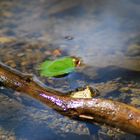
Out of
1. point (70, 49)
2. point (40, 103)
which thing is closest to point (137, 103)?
point (40, 103)

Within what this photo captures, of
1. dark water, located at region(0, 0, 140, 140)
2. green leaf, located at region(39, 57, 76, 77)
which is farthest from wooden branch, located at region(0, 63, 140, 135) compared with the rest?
green leaf, located at region(39, 57, 76, 77)

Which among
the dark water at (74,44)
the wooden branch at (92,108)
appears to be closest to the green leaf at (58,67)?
the dark water at (74,44)

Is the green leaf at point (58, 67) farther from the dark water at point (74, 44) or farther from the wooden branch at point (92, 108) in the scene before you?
the wooden branch at point (92, 108)

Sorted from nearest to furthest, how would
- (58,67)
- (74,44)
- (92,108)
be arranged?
(92,108) < (58,67) < (74,44)

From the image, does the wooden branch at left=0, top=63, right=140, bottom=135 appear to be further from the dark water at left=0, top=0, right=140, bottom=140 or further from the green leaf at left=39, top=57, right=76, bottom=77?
the green leaf at left=39, top=57, right=76, bottom=77

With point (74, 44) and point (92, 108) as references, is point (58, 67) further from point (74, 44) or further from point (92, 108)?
point (92, 108)

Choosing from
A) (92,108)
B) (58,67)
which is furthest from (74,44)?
(92,108)
